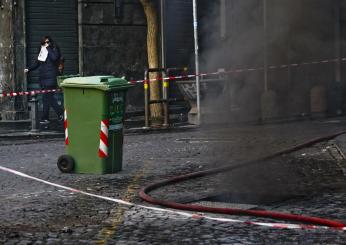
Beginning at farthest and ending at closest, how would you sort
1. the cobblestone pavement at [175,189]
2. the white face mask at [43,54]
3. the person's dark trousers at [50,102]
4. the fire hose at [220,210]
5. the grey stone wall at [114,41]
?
1. the grey stone wall at [114,41]
2. the white face mask at [43,54]
3. the person's dark trousers at [50,102]
4. the fire hose at [220,210]
5. the cobblestone pavement at [175,189]

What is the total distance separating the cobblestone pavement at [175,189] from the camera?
5.52 metres

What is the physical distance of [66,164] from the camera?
8.83 m

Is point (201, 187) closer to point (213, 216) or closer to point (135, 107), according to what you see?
point (213, 216)

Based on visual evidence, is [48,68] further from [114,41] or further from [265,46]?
[265,46]

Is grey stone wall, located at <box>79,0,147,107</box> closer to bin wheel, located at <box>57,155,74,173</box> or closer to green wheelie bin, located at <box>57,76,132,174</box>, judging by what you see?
green wheelie bin, located at <box>57,76,132,174</box>

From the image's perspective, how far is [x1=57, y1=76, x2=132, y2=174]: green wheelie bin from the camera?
28.8 feet

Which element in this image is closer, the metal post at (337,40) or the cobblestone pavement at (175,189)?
the cobblestone pavement at (175,189)

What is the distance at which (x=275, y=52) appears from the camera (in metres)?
8.48

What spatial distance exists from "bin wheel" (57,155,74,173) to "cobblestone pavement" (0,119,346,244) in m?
0.11

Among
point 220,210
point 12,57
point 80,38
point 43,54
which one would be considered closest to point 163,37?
point 80,38

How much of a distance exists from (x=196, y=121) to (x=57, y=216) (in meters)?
8.92

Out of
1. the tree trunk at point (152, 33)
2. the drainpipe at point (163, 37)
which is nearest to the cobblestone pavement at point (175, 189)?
the tree trunk at point (152, 33)

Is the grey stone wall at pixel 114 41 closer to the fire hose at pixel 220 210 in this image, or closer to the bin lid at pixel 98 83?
the bin lid at pixel 98 83

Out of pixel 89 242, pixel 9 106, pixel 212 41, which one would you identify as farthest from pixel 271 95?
Result: pixel 9 106
